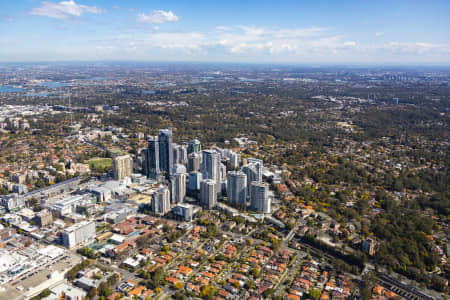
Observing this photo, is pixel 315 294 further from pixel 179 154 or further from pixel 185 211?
pixel 179 154

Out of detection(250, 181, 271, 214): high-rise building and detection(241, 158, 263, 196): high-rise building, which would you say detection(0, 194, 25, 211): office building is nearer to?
detection(241, 158, 263, 196): high-rise building

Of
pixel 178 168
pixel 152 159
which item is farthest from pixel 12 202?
pixel 178 168

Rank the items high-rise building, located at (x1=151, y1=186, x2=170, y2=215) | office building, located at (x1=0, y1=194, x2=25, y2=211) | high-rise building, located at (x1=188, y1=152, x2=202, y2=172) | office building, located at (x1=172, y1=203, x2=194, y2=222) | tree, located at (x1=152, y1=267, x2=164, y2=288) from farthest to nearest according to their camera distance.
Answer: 1. high-rise building, located at (x1=188, y1=152, x2=202, y2=172)
2. office building, located at (x1=0, y1=194, x2=25, y2=211)
3. high-rise building, located at (x1=151, y1=186, x2=170, y2=215)
4. office building, located at (x1=172, y1=203, x2=194, y2=222)
5. tree, located at (x1=152, y1=267, x2=164, y2=288)

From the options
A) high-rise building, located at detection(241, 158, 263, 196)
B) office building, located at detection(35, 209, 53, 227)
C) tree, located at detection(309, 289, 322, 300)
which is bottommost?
tree, located at detection(309, 289, 322, 300)

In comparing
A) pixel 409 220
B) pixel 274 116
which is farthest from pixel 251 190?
pixel 274 116

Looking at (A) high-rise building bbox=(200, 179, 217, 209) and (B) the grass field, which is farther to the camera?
(B) the grass field

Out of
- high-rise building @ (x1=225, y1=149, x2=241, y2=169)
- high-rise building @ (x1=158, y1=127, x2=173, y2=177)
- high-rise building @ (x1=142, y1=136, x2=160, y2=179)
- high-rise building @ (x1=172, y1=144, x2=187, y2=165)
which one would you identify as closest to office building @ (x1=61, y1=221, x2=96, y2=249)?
high-rise building @ (x1=142, y1=136, x2=160, y2=179)

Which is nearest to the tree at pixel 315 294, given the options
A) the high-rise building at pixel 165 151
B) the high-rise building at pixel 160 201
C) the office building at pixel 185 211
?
the office building at pixel 185 211
